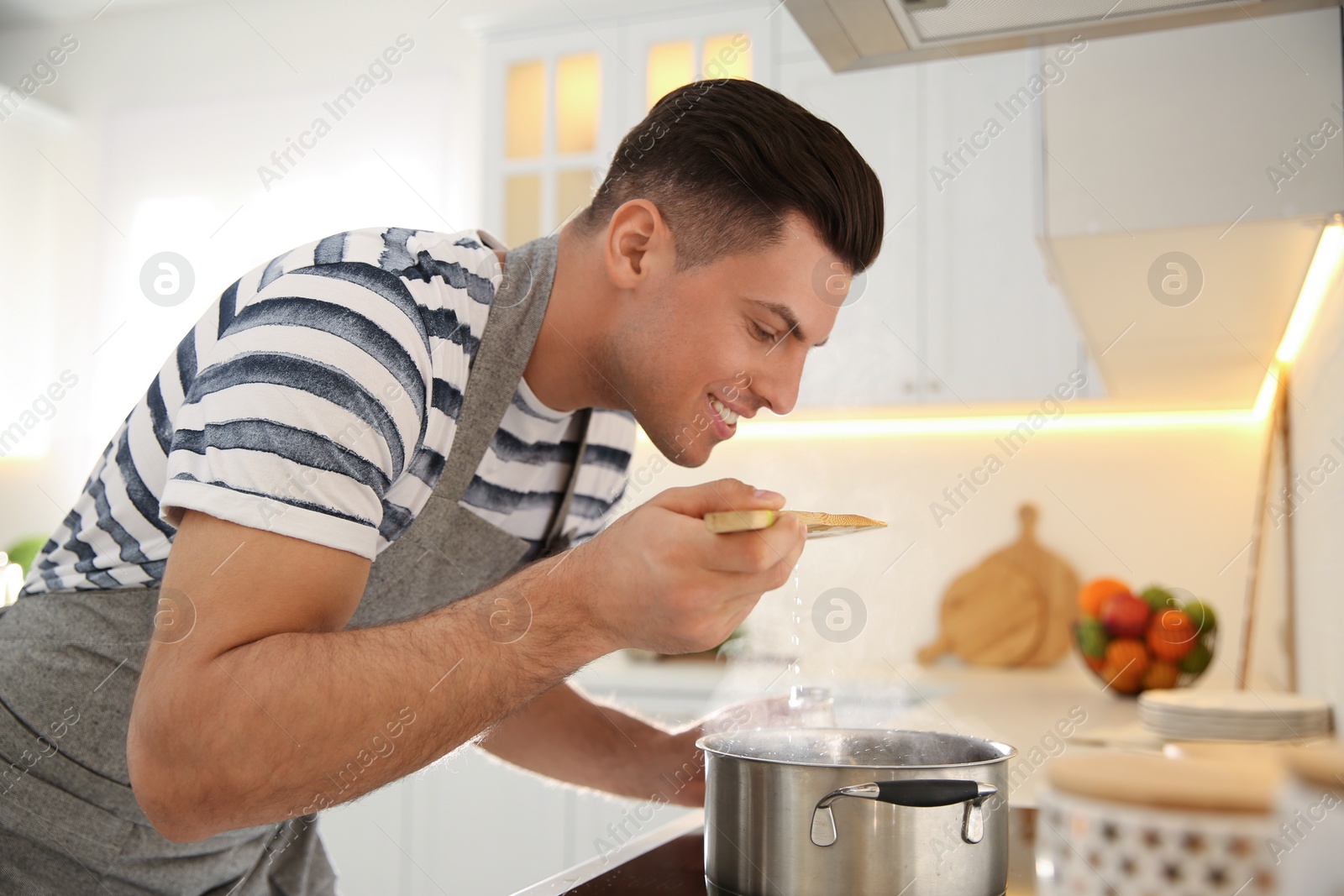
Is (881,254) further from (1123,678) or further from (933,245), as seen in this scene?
(1123,678)

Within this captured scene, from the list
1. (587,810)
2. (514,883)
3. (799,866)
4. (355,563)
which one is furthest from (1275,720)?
(514,883)

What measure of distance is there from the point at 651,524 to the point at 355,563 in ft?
0.66

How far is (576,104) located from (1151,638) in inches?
71.4

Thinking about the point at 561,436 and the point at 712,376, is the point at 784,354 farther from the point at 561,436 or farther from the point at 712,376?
the point at 561,436

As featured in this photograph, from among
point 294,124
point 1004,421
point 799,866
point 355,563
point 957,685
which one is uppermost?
point 294,124

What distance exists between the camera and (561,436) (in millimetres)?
1074

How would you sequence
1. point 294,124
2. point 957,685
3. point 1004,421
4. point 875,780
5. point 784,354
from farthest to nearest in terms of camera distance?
1. point 294,124
2. point 1004,421
3. point 957,685
4. point 784,354
5. point 875,780

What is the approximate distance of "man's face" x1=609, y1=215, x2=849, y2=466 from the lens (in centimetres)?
97

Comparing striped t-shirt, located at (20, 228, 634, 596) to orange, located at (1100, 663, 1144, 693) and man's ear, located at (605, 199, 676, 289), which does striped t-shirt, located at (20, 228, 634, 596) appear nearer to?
man's ear, located at (605, 199, 676, 289)

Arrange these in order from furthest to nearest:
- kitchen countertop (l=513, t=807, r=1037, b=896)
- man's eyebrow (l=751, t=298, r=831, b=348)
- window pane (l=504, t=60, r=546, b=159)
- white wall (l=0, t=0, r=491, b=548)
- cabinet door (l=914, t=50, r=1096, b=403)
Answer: white wall (l=0, t=0, r=491, b=548) → window pane (l=504, t=60, r=546, b=159) → cabinet door (l=914, t=50, r=1096, b=403) → man's eyebrow (l=751, t=298, r=831, b=348) → kitchen countertop (l=513, t=807, r=1037, b=896)

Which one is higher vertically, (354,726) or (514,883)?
(354,726)

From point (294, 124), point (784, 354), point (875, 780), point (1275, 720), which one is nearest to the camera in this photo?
point (875, 780)

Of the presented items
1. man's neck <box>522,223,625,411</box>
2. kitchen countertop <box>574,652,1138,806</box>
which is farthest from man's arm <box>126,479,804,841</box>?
kitchen countertop <box>574,652,1138,806</box>

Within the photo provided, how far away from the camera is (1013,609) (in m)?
2.50
